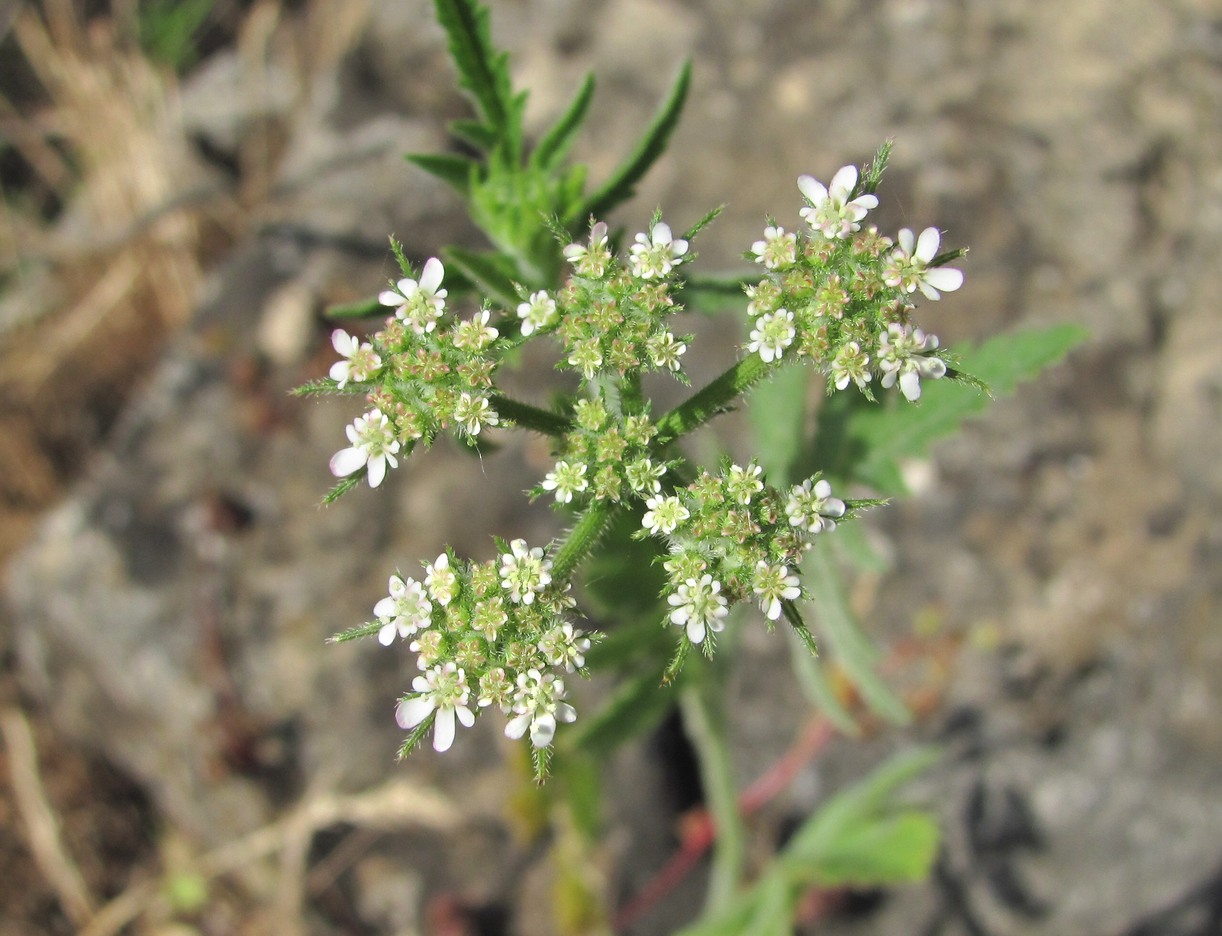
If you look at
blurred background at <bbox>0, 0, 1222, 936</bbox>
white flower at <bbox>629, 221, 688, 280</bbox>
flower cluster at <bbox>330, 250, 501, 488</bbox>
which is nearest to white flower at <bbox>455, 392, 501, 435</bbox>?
flower cluster at <bbox>330, 250, 501, 488</bbox>

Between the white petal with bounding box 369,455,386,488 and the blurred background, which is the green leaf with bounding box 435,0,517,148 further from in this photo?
the blurred background

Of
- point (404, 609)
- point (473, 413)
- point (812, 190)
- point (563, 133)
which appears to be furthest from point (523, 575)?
point (563, 133)

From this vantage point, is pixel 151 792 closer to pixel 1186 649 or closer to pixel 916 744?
pixel 916 744

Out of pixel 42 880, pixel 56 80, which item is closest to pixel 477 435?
pixel 42 880

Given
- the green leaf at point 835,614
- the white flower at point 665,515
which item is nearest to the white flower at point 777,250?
the white flower at point 665,515

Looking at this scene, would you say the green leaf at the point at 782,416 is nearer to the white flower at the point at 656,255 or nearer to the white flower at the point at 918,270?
the white flower at the point at 918,270
